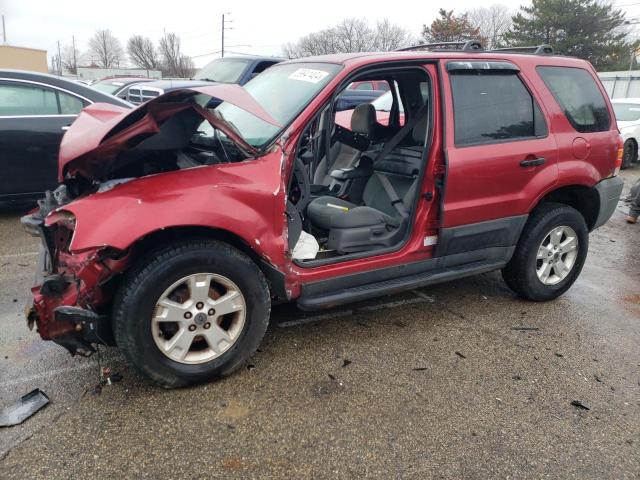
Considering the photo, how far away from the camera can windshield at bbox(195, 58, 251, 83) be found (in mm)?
9141

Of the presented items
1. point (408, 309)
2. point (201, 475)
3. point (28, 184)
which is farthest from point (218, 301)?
point (28, 184)

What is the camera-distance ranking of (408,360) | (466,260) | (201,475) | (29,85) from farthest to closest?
(29,85) < (466,260) < (408,360) < (201,475)

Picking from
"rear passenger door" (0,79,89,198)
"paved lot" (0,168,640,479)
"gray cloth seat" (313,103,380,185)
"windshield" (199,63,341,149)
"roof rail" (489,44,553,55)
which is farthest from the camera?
"rear passenger door" (0,79,89,198)

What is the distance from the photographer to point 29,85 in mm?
5422

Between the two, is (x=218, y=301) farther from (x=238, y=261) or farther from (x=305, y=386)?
(x=305, y=386)

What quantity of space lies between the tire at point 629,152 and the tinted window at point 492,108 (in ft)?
30.1

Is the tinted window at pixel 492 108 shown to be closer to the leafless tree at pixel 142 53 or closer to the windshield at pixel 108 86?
the windshield at pixel 108 86

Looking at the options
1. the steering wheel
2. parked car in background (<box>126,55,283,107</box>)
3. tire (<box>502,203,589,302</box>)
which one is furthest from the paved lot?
parked car in background (<box>126,55,283,107</box>)

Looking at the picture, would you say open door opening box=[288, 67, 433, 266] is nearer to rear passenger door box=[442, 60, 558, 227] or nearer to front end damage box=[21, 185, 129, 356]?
rear passenger door box=[442, 60, 558, 227]

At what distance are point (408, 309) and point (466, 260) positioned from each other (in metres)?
0.58

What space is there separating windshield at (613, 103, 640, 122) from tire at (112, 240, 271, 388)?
1191cm

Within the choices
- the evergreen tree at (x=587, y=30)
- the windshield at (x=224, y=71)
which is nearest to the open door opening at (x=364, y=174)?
the windshield at (x=224, y=71)

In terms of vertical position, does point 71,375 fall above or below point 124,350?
below

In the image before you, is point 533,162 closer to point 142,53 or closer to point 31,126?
point 31,126
